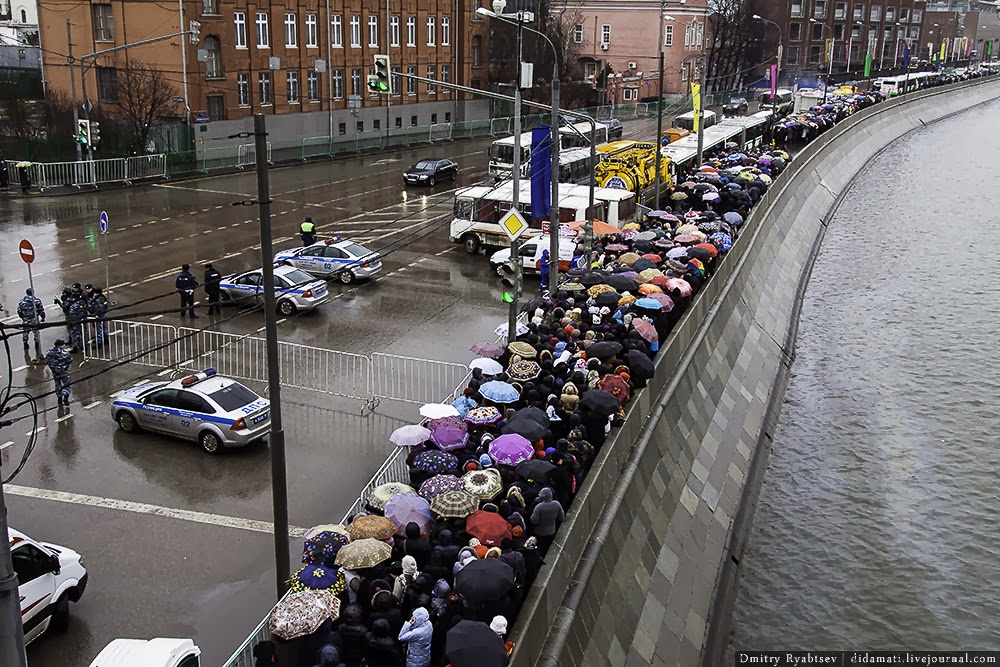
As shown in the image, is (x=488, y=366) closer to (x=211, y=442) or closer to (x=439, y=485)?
(x=439, y=485)

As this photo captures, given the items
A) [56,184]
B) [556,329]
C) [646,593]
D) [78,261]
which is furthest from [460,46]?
[646,593]

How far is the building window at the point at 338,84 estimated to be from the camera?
63156 mm

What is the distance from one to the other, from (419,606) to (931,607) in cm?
1117

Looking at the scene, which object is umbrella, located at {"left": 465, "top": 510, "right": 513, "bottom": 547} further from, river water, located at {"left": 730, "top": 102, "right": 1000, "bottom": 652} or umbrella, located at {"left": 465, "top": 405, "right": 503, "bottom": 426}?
river water, located at {"left": 730, "top": 102, "right": 1000, "bottom": 652}

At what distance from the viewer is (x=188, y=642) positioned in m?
11.1

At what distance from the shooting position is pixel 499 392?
15969 mm

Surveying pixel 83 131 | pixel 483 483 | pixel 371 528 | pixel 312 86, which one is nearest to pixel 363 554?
pixel 371 528

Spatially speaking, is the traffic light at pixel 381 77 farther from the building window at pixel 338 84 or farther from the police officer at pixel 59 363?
the building window at pixel 338 84

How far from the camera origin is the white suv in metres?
12.6

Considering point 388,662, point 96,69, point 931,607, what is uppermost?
point 96,69

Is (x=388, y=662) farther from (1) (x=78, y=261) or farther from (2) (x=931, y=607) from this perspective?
(1) (x=78, y=261)

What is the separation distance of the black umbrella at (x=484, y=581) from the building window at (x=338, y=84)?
56045mm

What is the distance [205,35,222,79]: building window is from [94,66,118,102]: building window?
16.4 ft

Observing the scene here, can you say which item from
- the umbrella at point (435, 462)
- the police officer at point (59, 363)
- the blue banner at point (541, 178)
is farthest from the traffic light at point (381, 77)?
the umbrella at point (435, 462)
